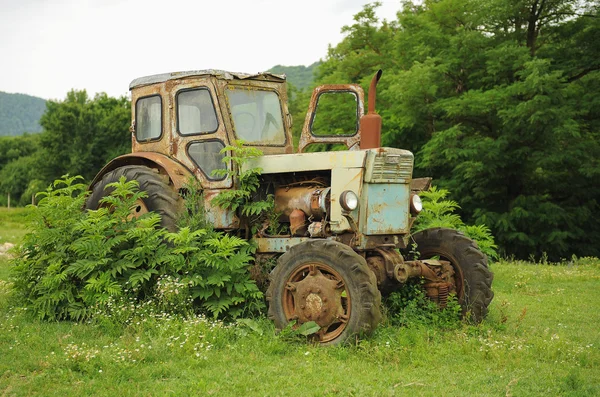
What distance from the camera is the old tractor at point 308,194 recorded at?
671cm

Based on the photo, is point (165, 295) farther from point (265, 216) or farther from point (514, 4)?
point (514, 4)

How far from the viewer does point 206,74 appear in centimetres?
824

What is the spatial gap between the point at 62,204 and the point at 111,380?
11.2 ft

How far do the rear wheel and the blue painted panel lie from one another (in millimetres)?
2281

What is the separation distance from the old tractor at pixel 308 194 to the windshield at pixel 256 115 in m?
0.01

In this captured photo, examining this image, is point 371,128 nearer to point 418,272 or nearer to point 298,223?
point 298,223

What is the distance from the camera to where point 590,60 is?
71.5ft

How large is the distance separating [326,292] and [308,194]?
141 centimetres

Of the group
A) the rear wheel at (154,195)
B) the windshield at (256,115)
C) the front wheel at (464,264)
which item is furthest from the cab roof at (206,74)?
the front wheel at (464,264)

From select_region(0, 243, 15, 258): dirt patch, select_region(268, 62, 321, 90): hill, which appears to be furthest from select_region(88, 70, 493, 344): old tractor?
select_region(268, 62, 321, 90): hill

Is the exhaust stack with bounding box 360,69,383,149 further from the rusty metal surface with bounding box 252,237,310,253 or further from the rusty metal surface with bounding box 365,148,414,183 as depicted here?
the rusty metal surface with bounding box 252,237,310,253

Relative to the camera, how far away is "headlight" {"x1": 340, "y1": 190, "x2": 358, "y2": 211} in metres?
7.00

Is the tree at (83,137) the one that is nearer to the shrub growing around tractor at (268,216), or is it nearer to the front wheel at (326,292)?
the shrub growing around tractor at (268,216)

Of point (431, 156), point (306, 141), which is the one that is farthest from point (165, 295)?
point (431, 156)
